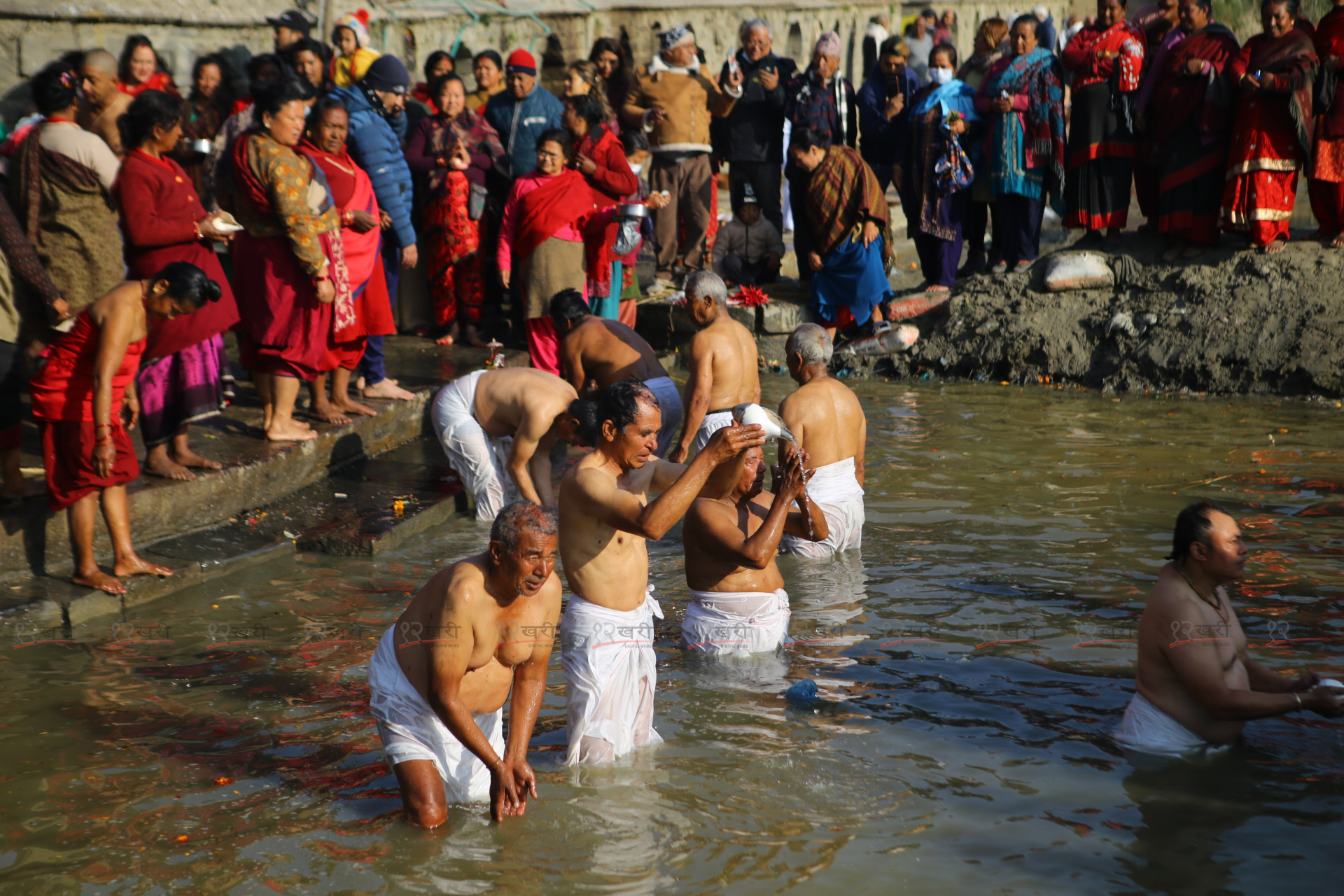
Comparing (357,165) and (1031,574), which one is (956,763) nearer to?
(1031,574)

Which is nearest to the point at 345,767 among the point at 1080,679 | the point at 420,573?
the point at 420,573

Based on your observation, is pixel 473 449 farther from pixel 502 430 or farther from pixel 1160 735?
pixel 1160 735

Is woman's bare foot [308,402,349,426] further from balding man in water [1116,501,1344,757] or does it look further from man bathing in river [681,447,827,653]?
balding man in water [1116,501,1344,757]

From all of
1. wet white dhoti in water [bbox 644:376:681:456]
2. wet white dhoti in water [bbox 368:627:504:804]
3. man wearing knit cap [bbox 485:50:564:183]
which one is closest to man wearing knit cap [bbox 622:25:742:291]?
man wearing knit cap [bbox 485:50:564:183]

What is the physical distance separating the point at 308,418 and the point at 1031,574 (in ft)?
15.0

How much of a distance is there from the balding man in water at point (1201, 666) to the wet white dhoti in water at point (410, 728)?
7.48 ft

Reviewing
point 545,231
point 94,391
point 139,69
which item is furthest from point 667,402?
point 139,69

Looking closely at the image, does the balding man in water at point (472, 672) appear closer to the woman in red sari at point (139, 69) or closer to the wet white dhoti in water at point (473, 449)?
the wet white dhoti in water at point (473, 449)

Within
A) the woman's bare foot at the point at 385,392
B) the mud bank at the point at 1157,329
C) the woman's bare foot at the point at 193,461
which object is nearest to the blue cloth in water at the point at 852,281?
the mud bank at the point at 1157,329

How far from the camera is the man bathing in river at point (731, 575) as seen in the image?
505 cm

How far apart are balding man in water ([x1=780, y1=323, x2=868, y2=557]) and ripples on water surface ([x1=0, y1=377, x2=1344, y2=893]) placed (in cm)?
24

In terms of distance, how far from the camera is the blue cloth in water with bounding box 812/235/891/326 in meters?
11.1

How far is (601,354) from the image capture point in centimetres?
731

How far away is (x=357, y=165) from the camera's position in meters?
8.38
